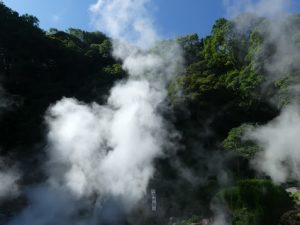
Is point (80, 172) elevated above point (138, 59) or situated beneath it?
situated beneath

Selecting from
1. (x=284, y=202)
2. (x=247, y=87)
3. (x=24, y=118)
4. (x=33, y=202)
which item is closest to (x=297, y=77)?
(x=247, y=87)

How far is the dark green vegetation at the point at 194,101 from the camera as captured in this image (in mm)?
15062

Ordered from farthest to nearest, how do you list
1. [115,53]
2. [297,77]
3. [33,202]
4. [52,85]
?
[115,53] → [52,85] → [297,77] → [33,202]

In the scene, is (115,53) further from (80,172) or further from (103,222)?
(103,222)

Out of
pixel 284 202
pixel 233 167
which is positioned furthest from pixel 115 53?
pixel 284 202

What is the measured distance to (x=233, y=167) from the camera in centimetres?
1752

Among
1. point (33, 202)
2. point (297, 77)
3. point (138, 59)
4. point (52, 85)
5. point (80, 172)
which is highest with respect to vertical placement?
point (138, 59)

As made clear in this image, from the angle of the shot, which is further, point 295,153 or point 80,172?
point 80,172

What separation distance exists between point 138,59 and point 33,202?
14440mm

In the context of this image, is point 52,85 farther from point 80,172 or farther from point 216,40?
point 216,40

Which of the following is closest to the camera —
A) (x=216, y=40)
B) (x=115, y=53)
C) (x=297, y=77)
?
(x=297, y=77)

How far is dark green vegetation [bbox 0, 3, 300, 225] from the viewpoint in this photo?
1506cm

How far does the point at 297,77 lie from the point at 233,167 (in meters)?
4.30

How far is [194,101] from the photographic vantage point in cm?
2070
